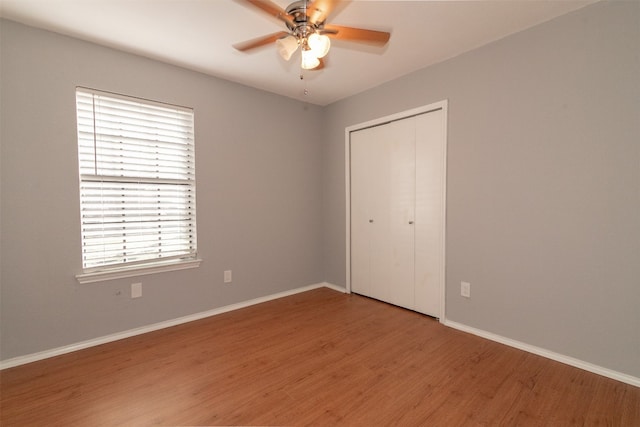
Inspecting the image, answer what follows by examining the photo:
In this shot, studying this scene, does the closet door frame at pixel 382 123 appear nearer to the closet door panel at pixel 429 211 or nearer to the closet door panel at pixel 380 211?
the closet door panel at pixel 429 211

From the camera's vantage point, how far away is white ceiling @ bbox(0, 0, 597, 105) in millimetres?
1924

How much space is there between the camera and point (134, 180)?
8.39ft

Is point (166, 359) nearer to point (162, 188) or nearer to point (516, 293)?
point (162, 188)

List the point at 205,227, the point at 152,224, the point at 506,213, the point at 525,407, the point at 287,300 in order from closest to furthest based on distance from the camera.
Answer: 1. the point at 525,407
2. the point at 506,213
3. the point at 152,224
4. the point at 205,227
5. the point at 287,300

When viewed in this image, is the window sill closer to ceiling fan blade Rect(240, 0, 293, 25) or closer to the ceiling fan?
the ceiling fan

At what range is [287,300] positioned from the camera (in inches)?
137

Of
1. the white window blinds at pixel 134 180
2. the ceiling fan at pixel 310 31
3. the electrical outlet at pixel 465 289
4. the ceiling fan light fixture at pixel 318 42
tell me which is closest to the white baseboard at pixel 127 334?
the white window blinds at pixel 134 180

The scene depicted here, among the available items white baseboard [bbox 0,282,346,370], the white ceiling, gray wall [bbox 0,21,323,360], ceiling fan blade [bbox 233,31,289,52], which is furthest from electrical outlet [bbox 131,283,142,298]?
ceiling fan blade [bbox 233,31,289,52]

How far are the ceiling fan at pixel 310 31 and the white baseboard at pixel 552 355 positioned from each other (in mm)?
2444

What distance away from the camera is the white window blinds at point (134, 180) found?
2375 mm

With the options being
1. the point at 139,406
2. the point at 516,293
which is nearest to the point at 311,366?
the point at 139,406

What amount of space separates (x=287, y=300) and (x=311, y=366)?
56.5 inches

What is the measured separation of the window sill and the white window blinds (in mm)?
63

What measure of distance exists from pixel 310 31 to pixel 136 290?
Result: 2.54 metres
